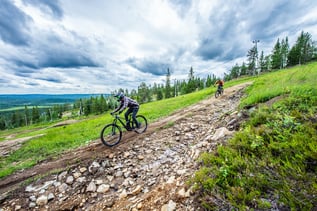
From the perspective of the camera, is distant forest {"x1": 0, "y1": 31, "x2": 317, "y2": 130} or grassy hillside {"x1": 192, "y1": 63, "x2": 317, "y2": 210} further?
distant forest {"x1": 0, "y1": 31, "x2": 317, "y2": 130}

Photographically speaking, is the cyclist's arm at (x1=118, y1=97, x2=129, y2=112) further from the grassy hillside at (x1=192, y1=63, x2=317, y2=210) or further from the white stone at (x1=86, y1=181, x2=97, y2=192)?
the grassy hillside at (x1=192, y1=63, x2=317, y2=210)

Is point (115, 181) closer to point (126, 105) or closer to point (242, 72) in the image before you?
point (126, 105)

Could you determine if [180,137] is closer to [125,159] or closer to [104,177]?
[125,159]

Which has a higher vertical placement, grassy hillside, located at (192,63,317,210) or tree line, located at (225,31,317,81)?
tree line, located at (225,31,317,81)

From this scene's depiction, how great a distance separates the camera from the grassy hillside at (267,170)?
193cm

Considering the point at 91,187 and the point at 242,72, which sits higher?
the point at 242,72

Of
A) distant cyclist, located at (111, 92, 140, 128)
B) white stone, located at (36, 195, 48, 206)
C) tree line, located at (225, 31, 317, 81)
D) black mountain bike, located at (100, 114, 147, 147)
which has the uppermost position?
tree line, located at (225, 31, 317, 81)

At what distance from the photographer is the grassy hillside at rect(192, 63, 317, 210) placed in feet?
6.35

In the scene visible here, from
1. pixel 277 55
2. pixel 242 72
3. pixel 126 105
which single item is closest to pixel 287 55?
pixel 277 55

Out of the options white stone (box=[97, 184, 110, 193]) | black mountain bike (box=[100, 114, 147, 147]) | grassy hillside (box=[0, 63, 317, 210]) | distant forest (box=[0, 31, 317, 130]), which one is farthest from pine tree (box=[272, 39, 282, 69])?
white stone (box=[97, 184, 110, 193])

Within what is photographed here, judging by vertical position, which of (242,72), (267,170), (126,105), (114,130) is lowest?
(114,130)

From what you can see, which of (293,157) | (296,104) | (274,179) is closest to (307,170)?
(293,157)

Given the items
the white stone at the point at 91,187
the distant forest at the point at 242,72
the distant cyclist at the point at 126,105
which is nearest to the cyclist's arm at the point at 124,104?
the distant cyclist at the point at 126,105

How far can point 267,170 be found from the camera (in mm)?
2389
